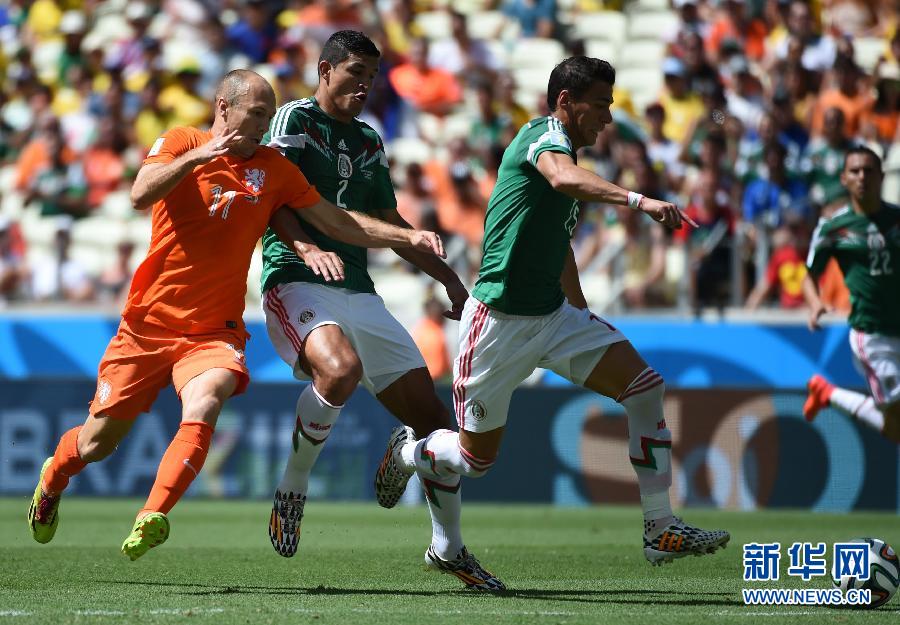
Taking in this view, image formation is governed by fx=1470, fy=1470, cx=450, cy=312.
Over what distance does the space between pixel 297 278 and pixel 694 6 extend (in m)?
11.7

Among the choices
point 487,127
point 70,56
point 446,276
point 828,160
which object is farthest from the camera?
point 70,56

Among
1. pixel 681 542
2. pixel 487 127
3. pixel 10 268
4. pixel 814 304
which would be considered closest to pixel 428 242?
pixel 681 542

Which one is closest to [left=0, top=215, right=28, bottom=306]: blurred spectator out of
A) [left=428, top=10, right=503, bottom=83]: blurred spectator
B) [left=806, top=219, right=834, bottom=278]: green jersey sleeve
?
[left=428, top=10, right=503, bottom=83]: blurred spectator

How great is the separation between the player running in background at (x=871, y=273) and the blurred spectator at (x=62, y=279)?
28.9 feet

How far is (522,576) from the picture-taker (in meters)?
8.34

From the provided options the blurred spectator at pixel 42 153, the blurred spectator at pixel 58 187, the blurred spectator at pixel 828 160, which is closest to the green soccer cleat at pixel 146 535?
the blurred spectator at pixel 828 160

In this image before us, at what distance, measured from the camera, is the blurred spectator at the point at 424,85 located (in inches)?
735

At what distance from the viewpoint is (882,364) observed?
11.5m

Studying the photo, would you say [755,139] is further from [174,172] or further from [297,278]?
[174,172]

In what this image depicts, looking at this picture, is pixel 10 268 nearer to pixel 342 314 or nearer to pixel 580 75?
pixel 342 314

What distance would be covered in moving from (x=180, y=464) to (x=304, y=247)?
130 cm

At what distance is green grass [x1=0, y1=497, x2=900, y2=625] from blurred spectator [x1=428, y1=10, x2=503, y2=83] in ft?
24.2

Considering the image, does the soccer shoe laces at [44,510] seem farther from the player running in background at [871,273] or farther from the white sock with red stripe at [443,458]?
the player running in background at [871,273]

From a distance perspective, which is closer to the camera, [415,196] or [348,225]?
[348,225]
